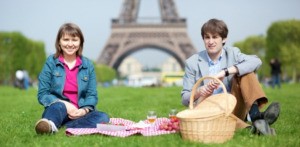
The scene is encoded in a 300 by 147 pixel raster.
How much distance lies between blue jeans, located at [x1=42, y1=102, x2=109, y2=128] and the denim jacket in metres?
0.14

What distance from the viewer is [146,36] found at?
53406 millimetres

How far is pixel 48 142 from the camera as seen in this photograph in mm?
4453

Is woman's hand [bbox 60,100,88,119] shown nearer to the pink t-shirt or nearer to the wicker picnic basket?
the pink t-shirt

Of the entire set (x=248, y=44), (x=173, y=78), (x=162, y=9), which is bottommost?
(x=173, y=78)

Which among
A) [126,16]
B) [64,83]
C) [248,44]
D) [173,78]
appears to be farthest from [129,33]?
[64,83]

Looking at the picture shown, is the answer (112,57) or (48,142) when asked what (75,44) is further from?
(112,57)

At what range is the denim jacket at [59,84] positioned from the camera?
547 centimetres

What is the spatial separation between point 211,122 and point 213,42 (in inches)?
43.4

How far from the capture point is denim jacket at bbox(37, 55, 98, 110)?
5469 millimetres

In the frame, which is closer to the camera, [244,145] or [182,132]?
[244,145]

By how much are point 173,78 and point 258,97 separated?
49.5 m

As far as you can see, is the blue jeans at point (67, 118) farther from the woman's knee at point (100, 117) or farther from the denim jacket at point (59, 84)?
the denim jacket at point (59, 84)

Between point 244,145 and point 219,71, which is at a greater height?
point 219,71

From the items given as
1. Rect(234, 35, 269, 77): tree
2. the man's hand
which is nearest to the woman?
the man's hand
